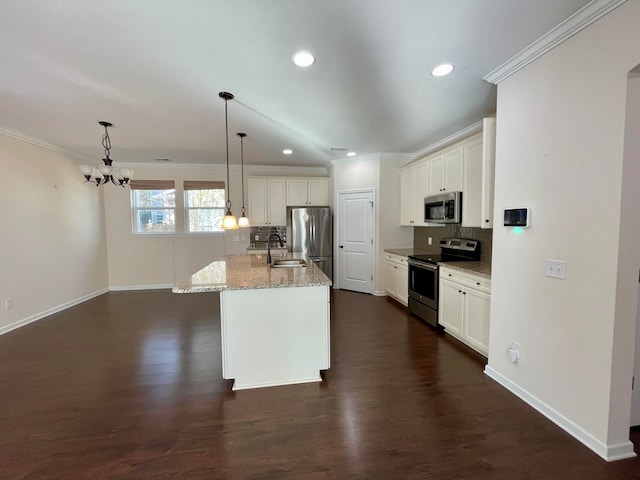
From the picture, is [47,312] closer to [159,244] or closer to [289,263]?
[159,244]

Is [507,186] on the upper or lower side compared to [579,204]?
upper

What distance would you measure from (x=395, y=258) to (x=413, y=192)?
1.14 metres

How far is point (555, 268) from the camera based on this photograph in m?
1.91

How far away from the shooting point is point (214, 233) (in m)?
6.07

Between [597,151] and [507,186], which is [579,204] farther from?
[507,186]

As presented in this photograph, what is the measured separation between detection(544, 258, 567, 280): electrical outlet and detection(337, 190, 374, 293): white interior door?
337 cm

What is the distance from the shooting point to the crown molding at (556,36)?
1.58 meters

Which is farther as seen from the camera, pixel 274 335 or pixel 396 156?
pixel 396 156

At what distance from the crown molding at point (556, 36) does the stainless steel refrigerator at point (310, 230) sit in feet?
12.2

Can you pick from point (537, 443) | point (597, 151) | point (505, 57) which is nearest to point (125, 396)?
point (537, 443)

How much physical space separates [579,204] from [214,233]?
579 centimetres

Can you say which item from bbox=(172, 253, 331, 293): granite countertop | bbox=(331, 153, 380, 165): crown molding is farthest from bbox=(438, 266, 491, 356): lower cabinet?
bbox=(331, 153, 380, 165): crown molding

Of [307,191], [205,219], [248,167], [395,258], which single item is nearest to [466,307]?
[395,258]

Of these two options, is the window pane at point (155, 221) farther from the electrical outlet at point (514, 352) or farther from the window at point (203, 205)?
the electrical outlet at point (514, 352)
